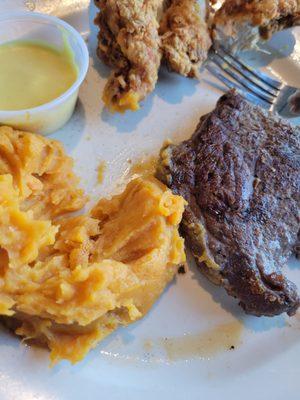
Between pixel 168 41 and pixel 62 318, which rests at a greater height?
pixel 168 41

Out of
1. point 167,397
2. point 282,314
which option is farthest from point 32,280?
point 282,314

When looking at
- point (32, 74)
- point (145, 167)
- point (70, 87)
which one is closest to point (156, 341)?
point (145, 167)

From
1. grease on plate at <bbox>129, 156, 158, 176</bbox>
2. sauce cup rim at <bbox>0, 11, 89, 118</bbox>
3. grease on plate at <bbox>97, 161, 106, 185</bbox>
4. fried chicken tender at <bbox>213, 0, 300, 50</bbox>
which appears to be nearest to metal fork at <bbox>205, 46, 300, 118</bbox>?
fried chicken tender at <bbox>213, 0, 300, 50</bbox>

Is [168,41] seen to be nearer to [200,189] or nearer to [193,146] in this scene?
[193,146]

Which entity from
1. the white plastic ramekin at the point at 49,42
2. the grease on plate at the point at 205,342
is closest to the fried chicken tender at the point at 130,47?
the white plastic ramekin at the point at 49,42

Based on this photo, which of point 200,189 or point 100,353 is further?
point 200,189

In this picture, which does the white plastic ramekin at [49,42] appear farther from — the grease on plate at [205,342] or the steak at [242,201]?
the grease on plate at [205,342]
